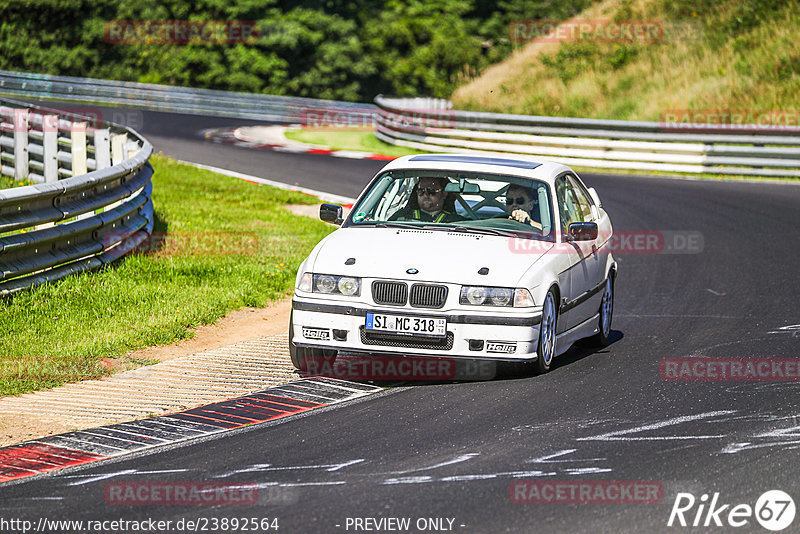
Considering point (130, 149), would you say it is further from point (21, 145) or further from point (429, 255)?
point (429, 255)

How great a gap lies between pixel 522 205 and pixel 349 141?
25.6 metres


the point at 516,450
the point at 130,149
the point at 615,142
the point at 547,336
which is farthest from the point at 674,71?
the point at 516,450

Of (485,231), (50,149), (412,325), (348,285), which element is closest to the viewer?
(412,325)

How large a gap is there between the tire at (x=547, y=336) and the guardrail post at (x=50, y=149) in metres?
12.7

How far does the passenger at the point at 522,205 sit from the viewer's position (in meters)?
9.46

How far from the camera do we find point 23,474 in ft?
20.9

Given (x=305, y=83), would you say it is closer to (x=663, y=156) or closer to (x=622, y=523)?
(x=663, y=156)

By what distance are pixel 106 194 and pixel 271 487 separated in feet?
24.8

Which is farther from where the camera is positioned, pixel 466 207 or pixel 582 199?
pixel 582 199

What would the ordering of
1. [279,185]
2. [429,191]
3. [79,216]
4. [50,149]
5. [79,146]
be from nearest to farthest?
1. [429,191]
2. [79,216]
3. [79,146]
4. [50,149]
5. [279,185]

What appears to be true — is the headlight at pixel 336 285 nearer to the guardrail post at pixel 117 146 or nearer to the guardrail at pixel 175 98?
the guardrail post at pixel 117 146

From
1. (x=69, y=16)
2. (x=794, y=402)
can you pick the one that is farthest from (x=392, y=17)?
(x=794, y=402)

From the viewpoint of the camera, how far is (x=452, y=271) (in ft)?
27.5

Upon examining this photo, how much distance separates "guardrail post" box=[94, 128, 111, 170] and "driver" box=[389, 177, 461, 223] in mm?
9588
